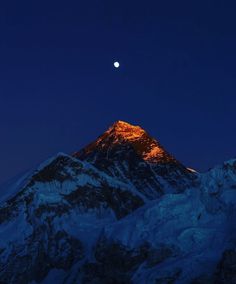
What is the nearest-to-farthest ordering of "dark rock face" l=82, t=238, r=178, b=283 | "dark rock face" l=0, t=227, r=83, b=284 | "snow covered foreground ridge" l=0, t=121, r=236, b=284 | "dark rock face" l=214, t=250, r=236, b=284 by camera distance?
1. "dark rock face" l=214, t=250, r=236, b=284
2. "snow covered foreground ridge" l=0, t=121, r=236, b=284
3. "dark rock face" l=82, t=238, r=178, b=283
4. "dark rock face" l=0, t=227, r=83, b=284

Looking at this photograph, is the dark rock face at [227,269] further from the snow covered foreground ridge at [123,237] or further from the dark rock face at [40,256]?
the dark rock face at [40,256]

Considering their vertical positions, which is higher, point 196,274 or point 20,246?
point 20,246

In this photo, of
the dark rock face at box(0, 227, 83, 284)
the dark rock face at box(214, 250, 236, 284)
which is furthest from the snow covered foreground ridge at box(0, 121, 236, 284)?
the dark rock face at box(214, 250, 236, 284)

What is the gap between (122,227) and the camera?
165 m

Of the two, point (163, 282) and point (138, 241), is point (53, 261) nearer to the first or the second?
point (138, 241)

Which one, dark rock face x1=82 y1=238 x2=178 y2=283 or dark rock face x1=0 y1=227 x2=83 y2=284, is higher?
dark rock face x1=0 y1=227 x2=83 y2=284

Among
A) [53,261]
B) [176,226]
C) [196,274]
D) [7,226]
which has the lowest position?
[196,274]

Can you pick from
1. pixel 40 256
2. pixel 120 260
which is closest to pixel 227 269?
pixel 120 260

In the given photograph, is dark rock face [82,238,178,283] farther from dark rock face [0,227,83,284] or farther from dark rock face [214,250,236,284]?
dark rock face [214,250,236,284]

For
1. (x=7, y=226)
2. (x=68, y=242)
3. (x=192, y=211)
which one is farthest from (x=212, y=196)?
(x=7, y=226)

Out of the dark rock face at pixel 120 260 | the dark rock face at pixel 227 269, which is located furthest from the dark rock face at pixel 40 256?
the dark rock face at pixel 227 269

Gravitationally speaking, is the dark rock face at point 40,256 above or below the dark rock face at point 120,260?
above

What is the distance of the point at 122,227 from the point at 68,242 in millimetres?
23139

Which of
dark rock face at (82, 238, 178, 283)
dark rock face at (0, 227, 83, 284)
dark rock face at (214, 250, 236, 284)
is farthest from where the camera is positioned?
dark rock face at (0, 227, 83, 284)
